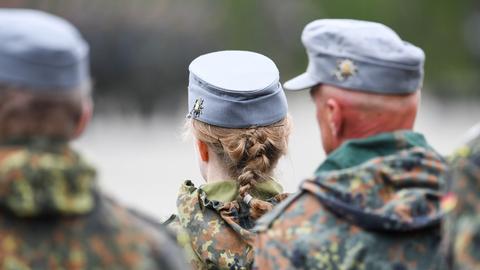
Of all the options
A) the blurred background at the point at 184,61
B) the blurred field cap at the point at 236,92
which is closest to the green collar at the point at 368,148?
the blurred field cap at the point at 236,92

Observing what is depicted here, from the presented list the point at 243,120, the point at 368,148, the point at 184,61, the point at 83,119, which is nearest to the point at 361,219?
the point at 368,148

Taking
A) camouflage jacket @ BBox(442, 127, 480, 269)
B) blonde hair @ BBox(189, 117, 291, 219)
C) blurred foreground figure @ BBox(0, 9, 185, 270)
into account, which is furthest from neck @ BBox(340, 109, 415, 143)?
blurred foreground figure @ BBox(0, 9, 185, 270)

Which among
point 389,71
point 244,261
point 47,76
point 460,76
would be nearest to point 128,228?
point 47,76

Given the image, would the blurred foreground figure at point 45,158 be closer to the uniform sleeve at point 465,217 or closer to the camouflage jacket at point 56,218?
the camouflage jacket at point 56,218

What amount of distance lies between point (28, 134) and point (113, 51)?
22534 mm

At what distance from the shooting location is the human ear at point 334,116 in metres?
4.29

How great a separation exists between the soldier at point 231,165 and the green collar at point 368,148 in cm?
87

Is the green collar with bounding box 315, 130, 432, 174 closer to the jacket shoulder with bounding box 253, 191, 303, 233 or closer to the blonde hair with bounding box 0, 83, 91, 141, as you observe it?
the jacket shoulder with bounding box 253, 191, 303, 233

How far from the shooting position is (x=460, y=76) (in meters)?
32.5

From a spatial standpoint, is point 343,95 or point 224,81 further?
point 224,81

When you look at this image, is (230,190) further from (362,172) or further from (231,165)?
(362,172)

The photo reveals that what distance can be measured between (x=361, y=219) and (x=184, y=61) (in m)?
22.5

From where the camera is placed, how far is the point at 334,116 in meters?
4.29

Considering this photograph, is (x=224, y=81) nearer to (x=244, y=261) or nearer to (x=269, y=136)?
(x=269, y=136)
